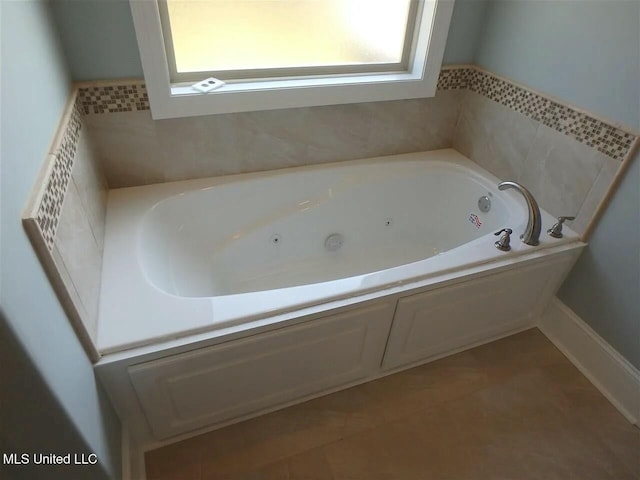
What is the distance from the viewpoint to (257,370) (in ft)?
4.17

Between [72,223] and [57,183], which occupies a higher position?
[57,183]

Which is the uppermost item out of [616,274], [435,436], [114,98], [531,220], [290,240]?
[114,98]

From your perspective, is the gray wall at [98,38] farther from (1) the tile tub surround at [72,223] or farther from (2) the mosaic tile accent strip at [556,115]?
(2) the mosaic tile accent strip at [556,115]

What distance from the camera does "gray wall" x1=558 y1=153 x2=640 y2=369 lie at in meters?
1.41

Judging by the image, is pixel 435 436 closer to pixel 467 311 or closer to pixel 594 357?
pixel 467 311

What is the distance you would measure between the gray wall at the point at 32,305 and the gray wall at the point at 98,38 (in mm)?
235

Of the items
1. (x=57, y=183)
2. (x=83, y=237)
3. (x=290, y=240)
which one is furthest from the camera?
(x=290, y=240)

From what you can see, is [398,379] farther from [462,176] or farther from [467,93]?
[467,93]

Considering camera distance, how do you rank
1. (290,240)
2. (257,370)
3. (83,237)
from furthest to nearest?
(290,240) → (257,370) → (83,237)

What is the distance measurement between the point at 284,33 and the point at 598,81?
118 centimetres

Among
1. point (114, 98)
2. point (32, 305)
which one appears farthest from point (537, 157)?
point (32, 305)

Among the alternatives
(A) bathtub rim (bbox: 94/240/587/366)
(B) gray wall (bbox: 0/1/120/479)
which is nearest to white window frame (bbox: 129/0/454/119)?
(B) gray wall (bbox: 0/1/120/479)

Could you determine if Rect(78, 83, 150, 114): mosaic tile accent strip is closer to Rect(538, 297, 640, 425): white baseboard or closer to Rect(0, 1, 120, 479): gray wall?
Rect(0, 1, 120, 479): gray wall

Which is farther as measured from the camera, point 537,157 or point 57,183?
point 537,157
